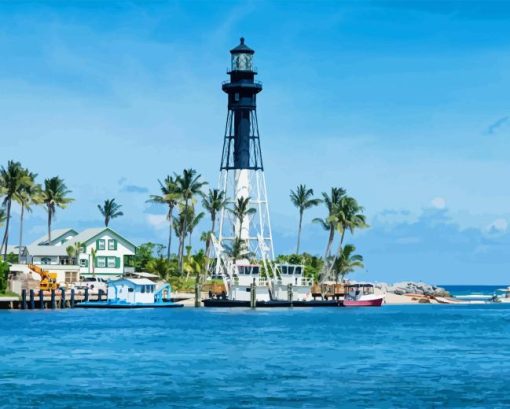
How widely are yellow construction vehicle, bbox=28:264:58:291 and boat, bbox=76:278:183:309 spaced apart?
396cm

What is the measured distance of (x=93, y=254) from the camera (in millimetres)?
143875

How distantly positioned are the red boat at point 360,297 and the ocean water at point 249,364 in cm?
4242

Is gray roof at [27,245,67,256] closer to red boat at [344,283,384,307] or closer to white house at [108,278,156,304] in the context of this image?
white house at [108,278,156,304]

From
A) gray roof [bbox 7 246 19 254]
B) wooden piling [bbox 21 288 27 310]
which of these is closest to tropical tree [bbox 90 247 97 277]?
gray roof [bbox 7 246 19 254]

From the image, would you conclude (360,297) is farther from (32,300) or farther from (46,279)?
(32,300)

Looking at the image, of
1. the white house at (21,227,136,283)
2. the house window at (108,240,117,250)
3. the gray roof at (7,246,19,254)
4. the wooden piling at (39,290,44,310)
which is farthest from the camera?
the gray roof at (7,246,19,254)

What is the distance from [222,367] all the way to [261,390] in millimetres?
9802

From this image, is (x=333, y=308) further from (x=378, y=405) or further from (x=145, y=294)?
(x=378, y=405)

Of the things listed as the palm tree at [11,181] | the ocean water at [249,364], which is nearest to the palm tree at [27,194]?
the palm tree at [11,181]

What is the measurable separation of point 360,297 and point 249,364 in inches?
3382

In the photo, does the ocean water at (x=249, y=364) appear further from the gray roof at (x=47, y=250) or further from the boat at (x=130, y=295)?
the gray roof at (x=47, y=250)

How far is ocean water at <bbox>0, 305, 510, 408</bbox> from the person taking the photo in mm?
43000

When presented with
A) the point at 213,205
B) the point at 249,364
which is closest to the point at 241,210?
the point at 213,205

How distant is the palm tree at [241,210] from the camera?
134m
